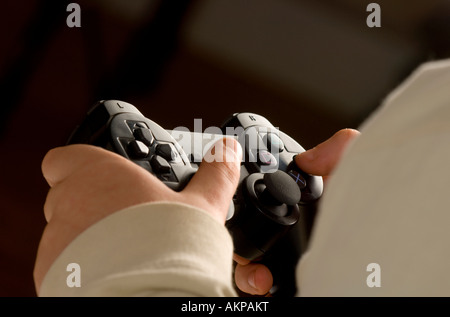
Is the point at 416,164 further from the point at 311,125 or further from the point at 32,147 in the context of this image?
the point at 311,125

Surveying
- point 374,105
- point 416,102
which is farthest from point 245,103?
point 416,102

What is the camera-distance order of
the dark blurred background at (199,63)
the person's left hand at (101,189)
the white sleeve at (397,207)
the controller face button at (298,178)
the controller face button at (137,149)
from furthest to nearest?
the dark blurred background at (199,63), the controller face button at (298,178), the controller face button at (137,149), the person's left hand at (101,189), the white sleeve at (397,207)

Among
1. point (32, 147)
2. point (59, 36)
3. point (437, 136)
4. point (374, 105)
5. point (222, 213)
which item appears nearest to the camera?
point (437, 136)

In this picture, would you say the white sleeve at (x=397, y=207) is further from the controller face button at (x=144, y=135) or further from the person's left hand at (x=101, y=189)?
the controller face button at (x=144, y=135)

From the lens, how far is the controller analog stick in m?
0.56

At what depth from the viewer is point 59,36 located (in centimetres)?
135

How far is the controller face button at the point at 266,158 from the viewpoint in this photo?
0.60m

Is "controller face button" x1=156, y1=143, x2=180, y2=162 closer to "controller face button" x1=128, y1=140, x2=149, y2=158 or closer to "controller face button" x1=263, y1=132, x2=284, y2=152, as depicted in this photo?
"controller face button" x1=128, y1=140, x2=149, y2=158

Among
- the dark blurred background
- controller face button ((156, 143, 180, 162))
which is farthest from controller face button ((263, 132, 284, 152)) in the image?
the dark blurred background

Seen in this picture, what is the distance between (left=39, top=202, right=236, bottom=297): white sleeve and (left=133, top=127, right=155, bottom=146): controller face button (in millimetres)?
155

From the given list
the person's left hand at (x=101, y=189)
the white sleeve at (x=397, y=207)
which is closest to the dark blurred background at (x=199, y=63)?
the person's left hand at (x=101, y=189)

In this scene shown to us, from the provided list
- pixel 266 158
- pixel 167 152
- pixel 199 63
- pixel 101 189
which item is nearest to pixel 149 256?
pixel 101 189
